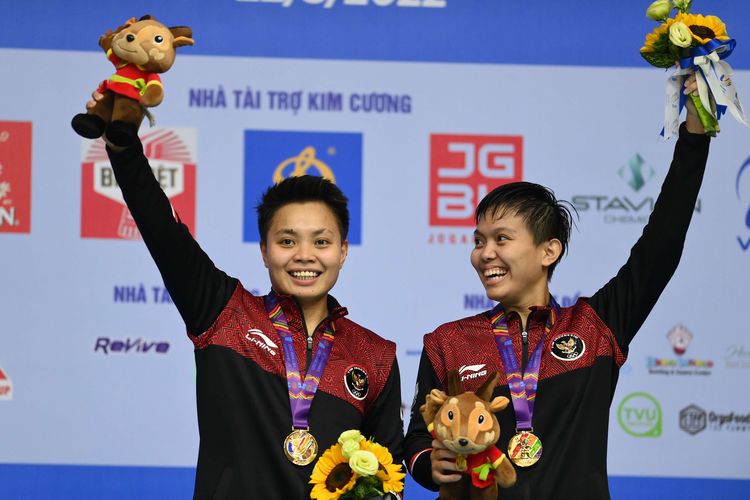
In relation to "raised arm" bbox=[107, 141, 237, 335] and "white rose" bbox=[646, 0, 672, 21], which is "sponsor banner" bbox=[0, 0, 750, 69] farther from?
"raised arm" bbox=[107, 141, 237, 335]

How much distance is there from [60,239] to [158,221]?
2137 millimetres

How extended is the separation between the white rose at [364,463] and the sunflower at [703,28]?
1221mm

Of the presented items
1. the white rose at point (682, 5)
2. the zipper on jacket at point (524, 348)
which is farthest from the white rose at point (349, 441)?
the white rose at point (682, 5)

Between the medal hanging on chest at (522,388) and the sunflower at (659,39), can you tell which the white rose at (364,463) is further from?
the sunflower at (659,39)

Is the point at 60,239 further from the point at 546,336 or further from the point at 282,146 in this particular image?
the point at 546,336

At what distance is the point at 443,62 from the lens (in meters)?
4.69

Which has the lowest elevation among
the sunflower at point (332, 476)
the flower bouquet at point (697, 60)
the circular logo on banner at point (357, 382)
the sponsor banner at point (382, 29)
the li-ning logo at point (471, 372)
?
the sunflower at point (332, 476)

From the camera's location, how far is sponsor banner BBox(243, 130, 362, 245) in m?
4.62

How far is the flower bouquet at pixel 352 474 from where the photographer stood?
250 centimetres

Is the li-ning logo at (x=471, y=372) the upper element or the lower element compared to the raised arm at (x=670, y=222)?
lower

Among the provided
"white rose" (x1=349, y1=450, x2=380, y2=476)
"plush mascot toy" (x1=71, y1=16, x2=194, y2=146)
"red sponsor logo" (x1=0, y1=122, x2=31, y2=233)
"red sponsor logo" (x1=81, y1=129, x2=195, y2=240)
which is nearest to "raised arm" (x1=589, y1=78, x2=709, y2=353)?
"white rose" (x1=349, y1=450, x2=380, y2=476)

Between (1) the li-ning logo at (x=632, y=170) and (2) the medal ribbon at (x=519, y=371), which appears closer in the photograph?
(2) the medal ribbon at (x=519, y=371)

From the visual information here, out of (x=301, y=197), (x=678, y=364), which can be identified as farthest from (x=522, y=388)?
(x=678, y=364)

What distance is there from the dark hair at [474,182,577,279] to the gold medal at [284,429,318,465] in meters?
0.71
